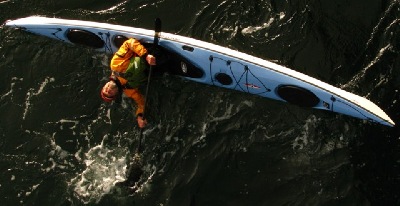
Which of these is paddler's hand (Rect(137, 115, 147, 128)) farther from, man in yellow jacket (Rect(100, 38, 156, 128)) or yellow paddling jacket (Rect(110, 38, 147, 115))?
yellow paddling jacket (Rect(110, 38, 147, 115))

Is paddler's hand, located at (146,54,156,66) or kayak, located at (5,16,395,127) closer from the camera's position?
kayak, located at (5,16,395,127)

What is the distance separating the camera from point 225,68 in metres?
6.93

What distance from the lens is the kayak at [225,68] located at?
6.53 meters

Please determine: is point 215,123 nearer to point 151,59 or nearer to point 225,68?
point 225,68

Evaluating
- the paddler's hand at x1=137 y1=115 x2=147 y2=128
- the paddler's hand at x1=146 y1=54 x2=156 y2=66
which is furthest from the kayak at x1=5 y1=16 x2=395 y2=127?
the paddler's hand at x1=137 y1=115 x2=147 y2=128

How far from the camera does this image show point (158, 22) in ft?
22.1

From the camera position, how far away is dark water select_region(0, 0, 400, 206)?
678cm

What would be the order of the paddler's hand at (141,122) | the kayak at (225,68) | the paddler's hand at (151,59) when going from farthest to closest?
the paddler's hand at (141,122), the paddler's hand at (151,59), the kayak at (225,68)

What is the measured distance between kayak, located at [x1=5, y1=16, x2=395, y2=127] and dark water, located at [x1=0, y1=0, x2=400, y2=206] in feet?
0.86

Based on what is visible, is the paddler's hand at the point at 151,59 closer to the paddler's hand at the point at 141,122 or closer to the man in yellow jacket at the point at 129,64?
the man in yellow jacket at the point at 129,64

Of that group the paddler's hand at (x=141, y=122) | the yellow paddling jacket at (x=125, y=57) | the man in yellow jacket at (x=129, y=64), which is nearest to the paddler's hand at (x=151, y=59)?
the man in yellow jacket at (x=129, y=64)

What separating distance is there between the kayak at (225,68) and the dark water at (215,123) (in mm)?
263

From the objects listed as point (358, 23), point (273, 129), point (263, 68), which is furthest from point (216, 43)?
point (358, 23)

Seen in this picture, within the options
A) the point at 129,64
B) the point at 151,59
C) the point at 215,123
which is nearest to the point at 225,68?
the point at 215,123
